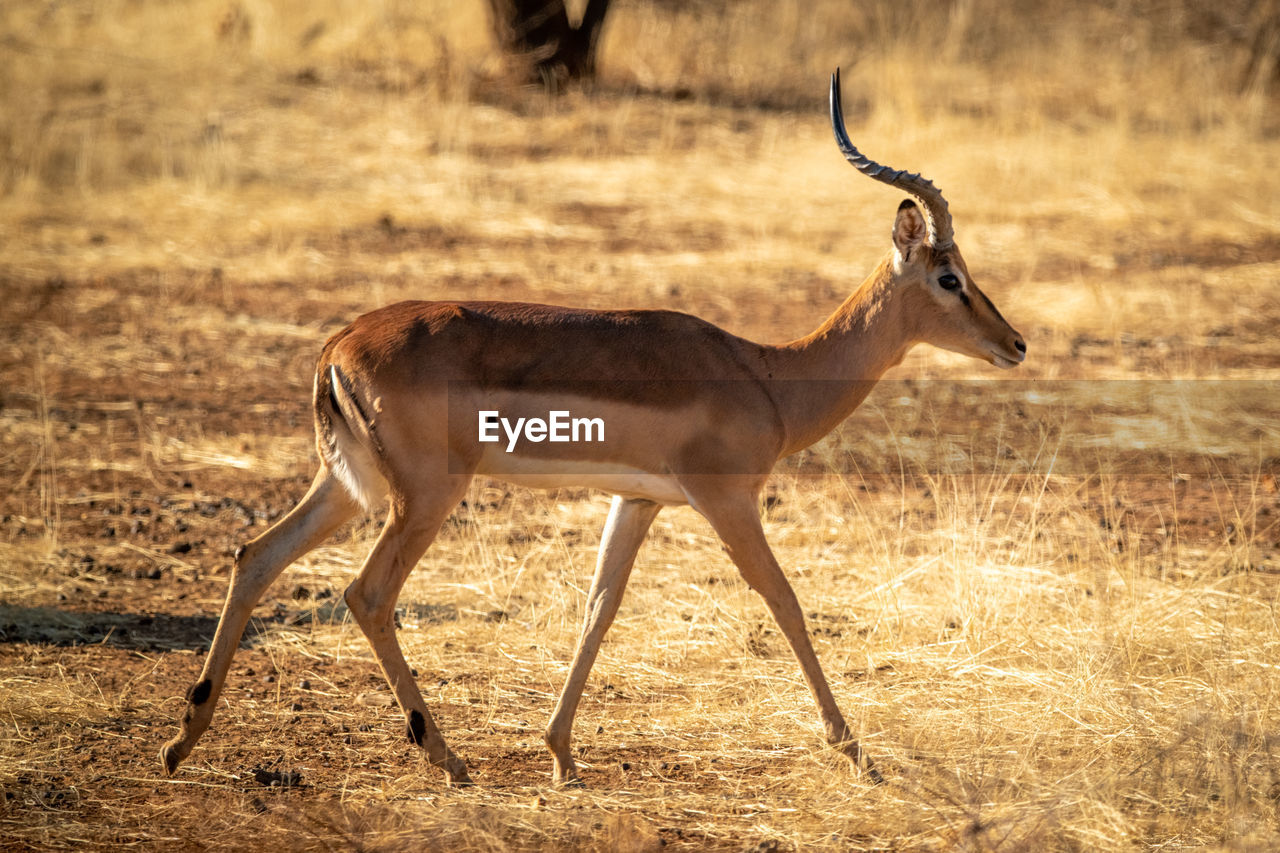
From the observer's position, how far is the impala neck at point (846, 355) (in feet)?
17.8

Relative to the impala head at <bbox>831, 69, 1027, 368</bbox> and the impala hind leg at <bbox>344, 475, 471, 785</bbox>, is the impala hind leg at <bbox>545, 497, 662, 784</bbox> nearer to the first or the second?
the impala hind leg at <bbox>344, 475, 471, 785</bbox>

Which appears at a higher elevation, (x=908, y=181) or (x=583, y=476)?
(x=908, y=181)

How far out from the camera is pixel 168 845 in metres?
4.46

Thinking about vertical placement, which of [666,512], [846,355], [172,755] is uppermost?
[846,355]

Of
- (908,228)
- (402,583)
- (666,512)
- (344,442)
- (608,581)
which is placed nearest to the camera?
(402,583)

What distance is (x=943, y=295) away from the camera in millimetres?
5418

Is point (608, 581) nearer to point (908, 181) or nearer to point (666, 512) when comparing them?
point (908, 181)

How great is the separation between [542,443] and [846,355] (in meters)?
1.29

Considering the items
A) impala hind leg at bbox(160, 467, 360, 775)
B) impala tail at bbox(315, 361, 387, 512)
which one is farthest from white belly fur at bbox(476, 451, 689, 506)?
impala hind leg at bbox(160, 467, 360, 775)

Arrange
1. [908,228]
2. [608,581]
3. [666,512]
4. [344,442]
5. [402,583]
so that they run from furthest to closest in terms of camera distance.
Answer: [666,512] → [908,228] → [608,581] → [344,442] → [402,583]

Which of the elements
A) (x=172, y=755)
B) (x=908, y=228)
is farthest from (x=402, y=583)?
(x=908, y=228)

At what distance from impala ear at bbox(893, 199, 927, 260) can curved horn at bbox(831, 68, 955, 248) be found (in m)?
0.04

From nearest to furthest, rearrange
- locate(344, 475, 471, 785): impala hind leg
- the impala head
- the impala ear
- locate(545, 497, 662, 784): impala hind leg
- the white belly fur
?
locate(344, 475, 471, 785): impala hind leg
the white belly fur
locate(545, 497, 662, 784): impala hind leg
the impala ear
the impala head

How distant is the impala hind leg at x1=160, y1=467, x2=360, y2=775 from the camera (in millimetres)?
4910
